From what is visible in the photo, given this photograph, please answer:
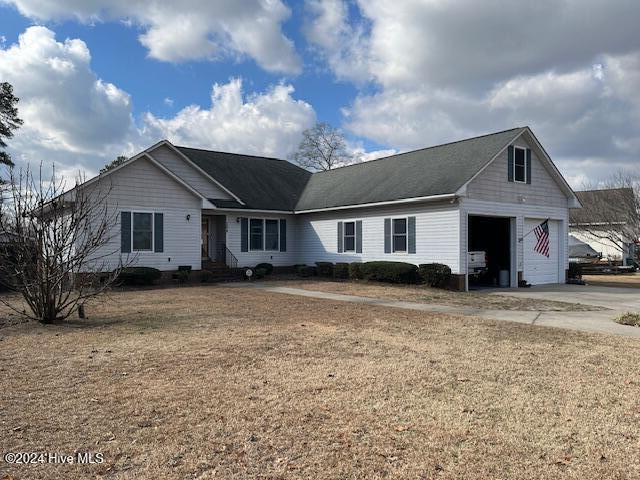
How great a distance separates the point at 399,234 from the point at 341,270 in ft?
10.4

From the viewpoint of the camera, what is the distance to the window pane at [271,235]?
24.4 meters

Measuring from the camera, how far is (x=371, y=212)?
2131 cm

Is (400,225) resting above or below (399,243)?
above

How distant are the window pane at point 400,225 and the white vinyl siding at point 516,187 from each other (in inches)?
115

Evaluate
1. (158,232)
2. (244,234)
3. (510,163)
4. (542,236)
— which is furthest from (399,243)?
(158,232)

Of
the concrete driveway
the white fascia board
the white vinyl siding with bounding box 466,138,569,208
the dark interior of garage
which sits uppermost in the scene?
the white vinyl siding with bounding box 466,138,569,208

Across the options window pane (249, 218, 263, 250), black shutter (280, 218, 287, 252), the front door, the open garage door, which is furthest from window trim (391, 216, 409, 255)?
the front door

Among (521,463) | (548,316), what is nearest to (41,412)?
(521,463)

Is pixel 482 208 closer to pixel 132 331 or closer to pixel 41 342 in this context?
pixel 132 331

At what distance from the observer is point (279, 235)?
24906mm

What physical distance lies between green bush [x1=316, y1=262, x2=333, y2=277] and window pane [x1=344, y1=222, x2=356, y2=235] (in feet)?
5.29

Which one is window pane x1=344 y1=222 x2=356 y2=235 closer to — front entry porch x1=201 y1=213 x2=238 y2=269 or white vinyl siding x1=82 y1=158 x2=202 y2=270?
front entry porch x1=201 y1=213 x2=238 y2=269

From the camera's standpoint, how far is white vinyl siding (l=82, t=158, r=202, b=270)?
1880 cm

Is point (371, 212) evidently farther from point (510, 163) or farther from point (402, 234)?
point (510, 163)
